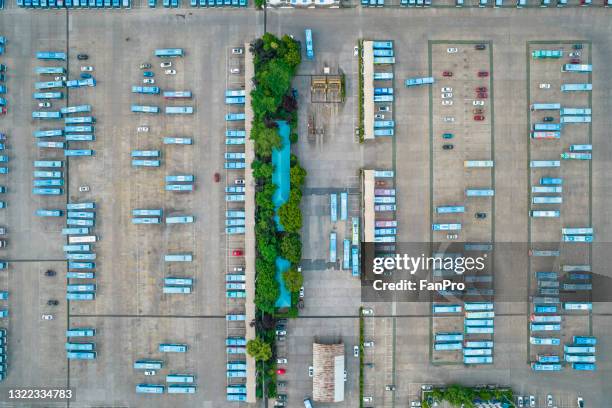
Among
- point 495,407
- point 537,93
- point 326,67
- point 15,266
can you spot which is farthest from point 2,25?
point 495,407

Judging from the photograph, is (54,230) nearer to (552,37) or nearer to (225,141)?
(225,141)

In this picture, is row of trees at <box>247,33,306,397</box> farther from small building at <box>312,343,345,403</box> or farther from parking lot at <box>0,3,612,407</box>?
small building at <box>312,343,345,403</box>

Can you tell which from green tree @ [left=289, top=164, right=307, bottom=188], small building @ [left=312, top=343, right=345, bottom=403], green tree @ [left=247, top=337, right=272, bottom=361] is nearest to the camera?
green tree @ [left=247, top=337, right=272, bottom=361]

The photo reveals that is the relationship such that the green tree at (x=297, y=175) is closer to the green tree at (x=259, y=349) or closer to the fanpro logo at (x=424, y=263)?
the fanpro logo at (x=424, y=263)

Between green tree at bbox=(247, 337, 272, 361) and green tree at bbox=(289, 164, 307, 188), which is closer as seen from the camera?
green tree at bbox=(247, 337, 272, 361)

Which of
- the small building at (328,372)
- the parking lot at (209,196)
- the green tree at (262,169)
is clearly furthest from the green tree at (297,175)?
the small building at (328,372)

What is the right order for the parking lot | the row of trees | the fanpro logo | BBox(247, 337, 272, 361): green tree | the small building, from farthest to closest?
the fanpro logo
the parking lot
the small building
BBox(247, 337, 272, 361): green tree
the row of trees

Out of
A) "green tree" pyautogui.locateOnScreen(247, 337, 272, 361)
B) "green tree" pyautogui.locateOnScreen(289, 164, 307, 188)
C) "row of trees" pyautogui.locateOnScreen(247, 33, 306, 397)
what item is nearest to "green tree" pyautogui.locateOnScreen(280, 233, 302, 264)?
"row of trees" pyautogui.locateOnScreen(247, 33, 306, 397)

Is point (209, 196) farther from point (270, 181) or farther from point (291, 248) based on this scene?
point (291, 248)
